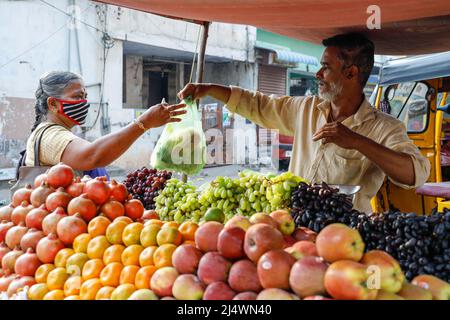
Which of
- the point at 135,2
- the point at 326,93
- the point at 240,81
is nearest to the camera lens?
the point at 135,2

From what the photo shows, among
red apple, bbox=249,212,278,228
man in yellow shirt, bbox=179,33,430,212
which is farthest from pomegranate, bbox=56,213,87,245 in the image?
man in yellow shirt, bbox=179,33,430,212

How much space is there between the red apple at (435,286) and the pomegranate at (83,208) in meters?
1.36

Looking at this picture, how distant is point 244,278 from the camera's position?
57.5 inches

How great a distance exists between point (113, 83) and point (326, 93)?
8.57m

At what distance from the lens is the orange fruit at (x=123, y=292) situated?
163 centimetres

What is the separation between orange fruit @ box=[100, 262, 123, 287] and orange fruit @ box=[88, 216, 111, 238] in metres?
0.23

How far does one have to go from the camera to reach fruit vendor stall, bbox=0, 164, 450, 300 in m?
1.40

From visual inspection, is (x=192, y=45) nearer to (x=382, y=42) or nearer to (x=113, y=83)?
(x=113, y=83)

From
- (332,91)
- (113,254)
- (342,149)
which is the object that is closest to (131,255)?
(113,254)

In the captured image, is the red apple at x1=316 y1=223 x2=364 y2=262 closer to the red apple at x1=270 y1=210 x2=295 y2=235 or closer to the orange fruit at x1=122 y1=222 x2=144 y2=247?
the red apple at x1=270 y1=210 x2=295 y2=235

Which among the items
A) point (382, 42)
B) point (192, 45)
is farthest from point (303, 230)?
point (192, 45)

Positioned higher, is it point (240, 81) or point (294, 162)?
point (240, 81)
